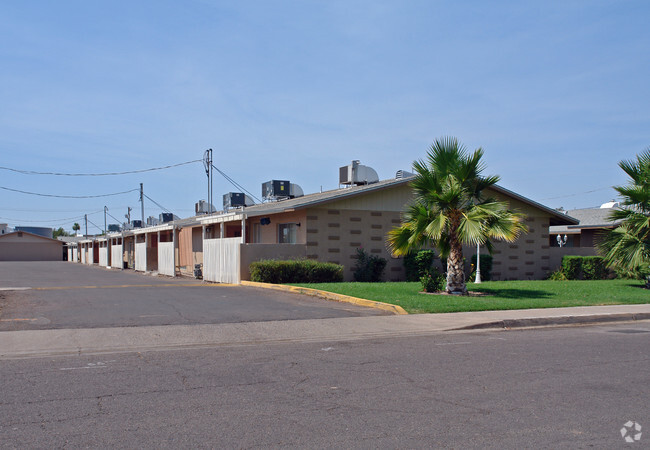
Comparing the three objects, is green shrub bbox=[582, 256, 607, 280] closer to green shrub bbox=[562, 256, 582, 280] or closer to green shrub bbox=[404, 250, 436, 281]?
green shrub bbox=[562, 256, 582, 280]

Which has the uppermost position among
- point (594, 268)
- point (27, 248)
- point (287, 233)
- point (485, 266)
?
point (287, 233)

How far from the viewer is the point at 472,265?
24.0 m

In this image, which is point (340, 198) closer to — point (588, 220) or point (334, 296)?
point (334, 296)

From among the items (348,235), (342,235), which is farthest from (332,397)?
(348,235)

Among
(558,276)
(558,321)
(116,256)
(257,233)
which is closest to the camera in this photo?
(558,321)

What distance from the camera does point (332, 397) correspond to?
668 cm

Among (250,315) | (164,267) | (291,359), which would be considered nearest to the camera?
(291,359)

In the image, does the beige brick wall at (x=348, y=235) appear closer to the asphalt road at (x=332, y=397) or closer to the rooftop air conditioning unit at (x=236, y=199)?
the rooftop air conditioning unit at (x=236, y=199)

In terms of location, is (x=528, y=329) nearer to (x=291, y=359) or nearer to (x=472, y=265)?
(x=291, y=359)

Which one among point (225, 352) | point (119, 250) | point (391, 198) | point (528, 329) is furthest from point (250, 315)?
point (119, 250)

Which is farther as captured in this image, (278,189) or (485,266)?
(278,189)

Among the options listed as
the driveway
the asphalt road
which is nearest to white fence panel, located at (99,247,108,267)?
the driveway

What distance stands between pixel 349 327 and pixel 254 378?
4.59 m

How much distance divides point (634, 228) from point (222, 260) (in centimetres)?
1515
